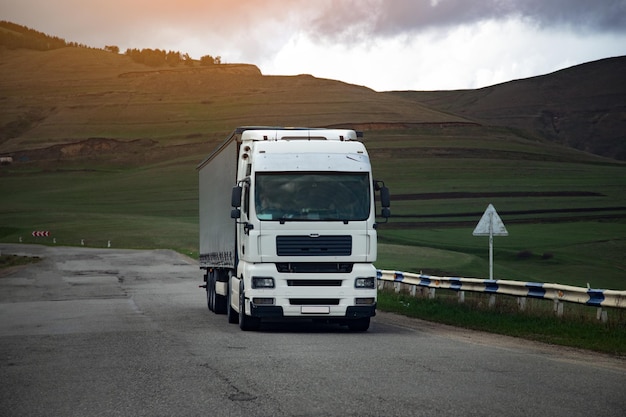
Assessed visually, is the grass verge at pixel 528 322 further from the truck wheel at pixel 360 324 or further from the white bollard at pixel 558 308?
the truck wheel at pixel 360 324

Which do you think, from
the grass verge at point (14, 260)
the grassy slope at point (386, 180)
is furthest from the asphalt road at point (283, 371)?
the grass verge at point (14, 260)

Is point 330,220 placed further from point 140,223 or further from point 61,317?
point 140,223

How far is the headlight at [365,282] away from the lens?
706 inches

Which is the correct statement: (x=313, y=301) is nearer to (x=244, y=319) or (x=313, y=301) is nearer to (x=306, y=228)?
(x=306, y=228)

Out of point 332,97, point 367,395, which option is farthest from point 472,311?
point 332,97

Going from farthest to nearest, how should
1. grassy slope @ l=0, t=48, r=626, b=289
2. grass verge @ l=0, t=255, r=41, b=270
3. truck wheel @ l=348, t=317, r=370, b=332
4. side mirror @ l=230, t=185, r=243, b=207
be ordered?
grassy slope @ l=0, t=48, r=626, b=289
grass verge @ l=0, t=255, r=41, b=270
truck wheel @ l=348, t=317, r=370, b=332
side mirror @ l=230, t=185, r=243, b=207

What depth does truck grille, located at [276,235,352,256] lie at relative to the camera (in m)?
17.8

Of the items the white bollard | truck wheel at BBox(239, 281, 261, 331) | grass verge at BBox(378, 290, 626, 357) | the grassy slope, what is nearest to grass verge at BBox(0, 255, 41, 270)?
the grassy slope

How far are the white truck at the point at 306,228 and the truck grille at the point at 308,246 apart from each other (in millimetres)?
18

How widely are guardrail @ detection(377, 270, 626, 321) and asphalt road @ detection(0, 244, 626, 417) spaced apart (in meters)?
1.93

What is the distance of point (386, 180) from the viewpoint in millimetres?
117938

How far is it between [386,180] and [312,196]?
100m

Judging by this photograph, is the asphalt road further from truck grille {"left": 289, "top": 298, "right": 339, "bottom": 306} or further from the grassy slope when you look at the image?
the grassy slope

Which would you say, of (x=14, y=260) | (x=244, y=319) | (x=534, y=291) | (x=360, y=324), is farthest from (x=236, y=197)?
(x=14, y=260)
